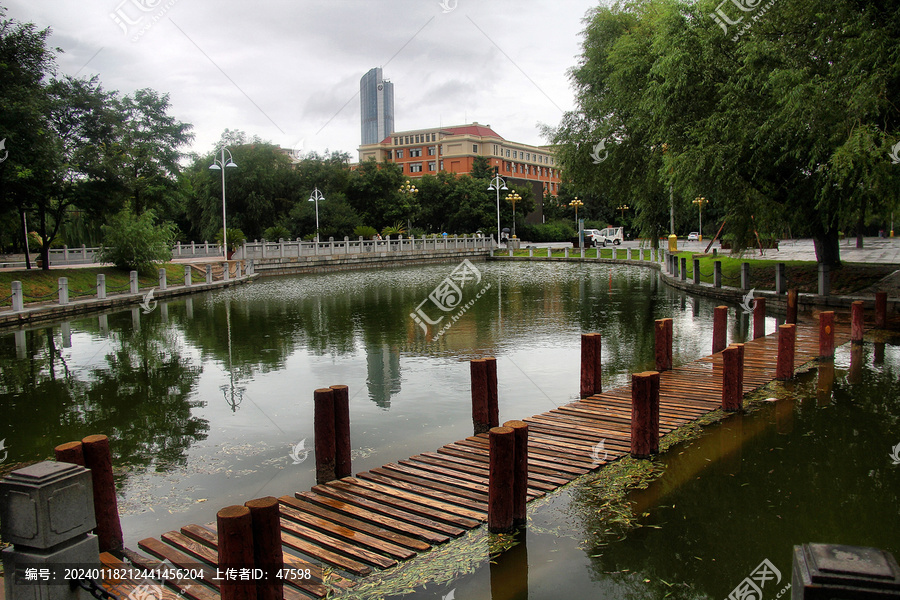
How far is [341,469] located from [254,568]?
9.10ft

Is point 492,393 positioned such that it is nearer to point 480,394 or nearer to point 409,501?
point 480,394

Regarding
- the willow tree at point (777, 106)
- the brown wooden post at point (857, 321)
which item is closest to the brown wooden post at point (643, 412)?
the brown wooden post at point (857, 321)

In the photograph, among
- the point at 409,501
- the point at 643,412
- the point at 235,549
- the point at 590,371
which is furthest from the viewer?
the point at 590,371

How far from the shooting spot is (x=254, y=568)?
4.61 metres

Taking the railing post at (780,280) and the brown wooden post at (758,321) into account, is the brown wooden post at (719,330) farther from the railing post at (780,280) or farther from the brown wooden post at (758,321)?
the railing post at (780,280)

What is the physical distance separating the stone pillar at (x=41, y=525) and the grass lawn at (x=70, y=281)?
22.7 m

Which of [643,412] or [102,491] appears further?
[643,412]

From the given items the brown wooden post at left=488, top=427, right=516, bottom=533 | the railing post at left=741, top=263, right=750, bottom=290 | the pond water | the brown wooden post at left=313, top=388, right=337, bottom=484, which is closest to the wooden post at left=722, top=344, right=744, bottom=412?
the pond water

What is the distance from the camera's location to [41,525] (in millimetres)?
4164

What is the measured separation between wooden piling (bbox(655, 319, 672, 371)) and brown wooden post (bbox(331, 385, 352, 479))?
242 inches

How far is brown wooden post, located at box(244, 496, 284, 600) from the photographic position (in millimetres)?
4625

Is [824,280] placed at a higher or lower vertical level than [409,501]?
higher

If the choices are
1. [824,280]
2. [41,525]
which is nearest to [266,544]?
[41,525]

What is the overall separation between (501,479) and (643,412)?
257 cm
